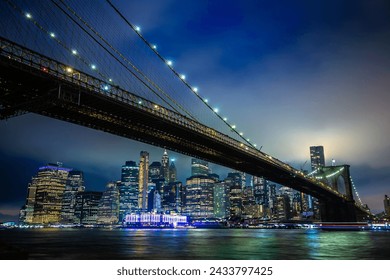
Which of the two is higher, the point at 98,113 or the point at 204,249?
the point at 98,113

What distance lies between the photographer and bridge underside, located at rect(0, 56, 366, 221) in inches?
838

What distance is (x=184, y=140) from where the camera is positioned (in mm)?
37938

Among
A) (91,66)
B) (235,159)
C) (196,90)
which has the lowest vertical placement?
(235,159)

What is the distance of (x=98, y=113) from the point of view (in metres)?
28.5

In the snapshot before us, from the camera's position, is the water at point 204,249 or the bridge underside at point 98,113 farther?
the bridge underside at point 98,113

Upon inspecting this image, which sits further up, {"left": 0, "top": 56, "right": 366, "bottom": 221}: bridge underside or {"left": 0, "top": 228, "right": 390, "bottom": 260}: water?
{"left": 0, "top": 56, "right": 366, "bottom": 221}: bridge underside

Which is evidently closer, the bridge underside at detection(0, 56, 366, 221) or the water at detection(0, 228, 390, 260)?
the water at detection(0, 228, 390, 260)

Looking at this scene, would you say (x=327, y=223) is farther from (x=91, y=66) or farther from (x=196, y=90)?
(x=91, y=66)

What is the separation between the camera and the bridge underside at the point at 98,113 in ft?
69.8

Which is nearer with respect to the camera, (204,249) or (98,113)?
(204,249)

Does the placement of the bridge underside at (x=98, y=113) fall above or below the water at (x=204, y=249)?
above

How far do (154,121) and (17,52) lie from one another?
13.9 meters
